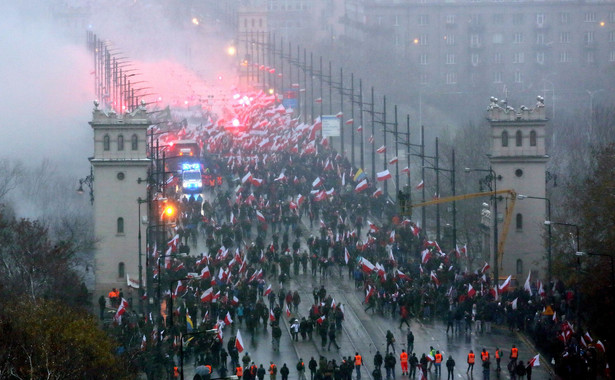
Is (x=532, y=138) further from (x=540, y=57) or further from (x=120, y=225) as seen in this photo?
(x=540, y=57)

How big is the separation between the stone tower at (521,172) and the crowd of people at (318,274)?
2.86m

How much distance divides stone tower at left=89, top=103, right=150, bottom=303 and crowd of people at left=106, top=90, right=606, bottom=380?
5.83 feet

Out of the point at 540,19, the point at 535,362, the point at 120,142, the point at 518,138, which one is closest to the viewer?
the point at 535,362

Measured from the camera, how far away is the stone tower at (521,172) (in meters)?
73.1

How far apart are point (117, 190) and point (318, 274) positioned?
10501 millimetres

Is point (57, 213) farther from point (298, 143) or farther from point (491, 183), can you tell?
point (491, 183)

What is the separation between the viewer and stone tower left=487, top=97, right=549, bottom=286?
7312 cm

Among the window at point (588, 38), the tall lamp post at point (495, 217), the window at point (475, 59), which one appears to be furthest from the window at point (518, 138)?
the window at point (588, 38)

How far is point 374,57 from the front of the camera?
176 meters

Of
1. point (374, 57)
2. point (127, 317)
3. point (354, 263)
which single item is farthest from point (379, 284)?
point (374, 57)

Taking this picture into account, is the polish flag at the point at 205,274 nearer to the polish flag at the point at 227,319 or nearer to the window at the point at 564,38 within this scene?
the polish flag at the point at 227,319

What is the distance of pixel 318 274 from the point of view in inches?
2800

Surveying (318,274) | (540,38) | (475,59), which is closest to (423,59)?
(475,59)

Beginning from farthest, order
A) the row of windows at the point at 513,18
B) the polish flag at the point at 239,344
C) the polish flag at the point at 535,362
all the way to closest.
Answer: the row of windows at the point at 513,18 → the polish flag at the point at 239,344 → the polish flag at the point at 535,362
